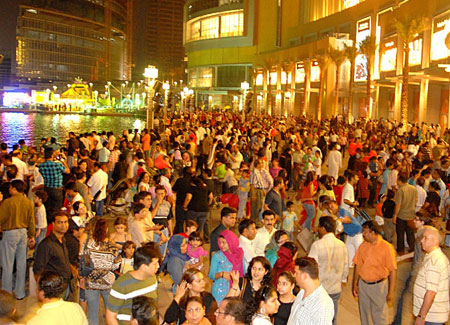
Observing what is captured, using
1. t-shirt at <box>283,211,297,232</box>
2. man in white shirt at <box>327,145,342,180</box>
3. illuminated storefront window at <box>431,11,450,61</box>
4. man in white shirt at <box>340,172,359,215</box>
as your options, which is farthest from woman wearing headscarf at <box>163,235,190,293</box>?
illuminated storefront window at <box>431,11,450,61</box>

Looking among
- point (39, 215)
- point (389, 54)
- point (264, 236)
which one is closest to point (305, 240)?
point (264, 236)

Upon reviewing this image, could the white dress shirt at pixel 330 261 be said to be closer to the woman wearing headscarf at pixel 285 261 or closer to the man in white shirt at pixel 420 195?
the woman wearing headscarf at pixel 285 261

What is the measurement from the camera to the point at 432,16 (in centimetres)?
3055

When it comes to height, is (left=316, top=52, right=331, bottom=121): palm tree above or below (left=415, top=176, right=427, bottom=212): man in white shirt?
above

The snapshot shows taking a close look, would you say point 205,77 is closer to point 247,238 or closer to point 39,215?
point 39,215

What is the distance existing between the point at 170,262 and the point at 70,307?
251cm

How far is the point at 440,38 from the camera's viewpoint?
95.8ft

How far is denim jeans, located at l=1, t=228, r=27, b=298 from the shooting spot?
7.31 m

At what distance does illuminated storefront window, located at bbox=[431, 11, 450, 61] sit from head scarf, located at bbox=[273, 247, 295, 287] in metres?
25.6

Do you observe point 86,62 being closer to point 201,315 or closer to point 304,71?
point 304,71

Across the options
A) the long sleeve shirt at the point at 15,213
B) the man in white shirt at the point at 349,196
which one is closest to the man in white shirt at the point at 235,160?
the man in white shirt at the point at 349,196

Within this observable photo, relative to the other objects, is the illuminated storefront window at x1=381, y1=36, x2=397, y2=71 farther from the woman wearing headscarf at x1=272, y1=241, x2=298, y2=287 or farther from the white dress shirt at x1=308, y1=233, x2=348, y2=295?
the woman wearing headscarf at x1=272, y1=241, x2=298, y2=287

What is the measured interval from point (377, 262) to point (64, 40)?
149 meters

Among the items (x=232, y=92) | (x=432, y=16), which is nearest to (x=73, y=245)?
(x=432, y=16)
